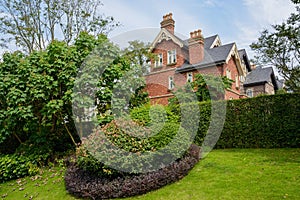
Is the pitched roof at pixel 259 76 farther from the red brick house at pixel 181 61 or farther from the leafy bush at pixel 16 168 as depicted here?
the leafy bush at pixel 16 168

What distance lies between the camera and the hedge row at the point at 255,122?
8367 millimetres

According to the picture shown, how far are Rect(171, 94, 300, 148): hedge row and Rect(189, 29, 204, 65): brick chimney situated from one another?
8420 mm

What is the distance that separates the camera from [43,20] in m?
16.1

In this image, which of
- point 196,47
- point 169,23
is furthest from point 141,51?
point 196,47

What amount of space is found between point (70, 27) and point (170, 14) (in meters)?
8.02

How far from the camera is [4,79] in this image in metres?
7.89

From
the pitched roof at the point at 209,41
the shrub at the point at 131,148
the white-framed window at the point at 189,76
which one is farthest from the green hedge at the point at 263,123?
the pitched roof at the point at 209,41

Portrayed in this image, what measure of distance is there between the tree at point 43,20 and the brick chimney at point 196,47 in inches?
244

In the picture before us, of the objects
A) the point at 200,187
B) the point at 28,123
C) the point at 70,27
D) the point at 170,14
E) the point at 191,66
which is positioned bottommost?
the point at 200,187

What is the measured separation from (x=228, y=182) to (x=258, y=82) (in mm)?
21970

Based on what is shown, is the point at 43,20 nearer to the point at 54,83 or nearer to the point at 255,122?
the point at 54,83

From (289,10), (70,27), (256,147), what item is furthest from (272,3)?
(70,27)

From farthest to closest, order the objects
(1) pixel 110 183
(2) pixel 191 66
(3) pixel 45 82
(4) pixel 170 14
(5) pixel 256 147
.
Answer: (4) pixel 170 14 → (2) pixel 191 66 → (5) pixel 256 147 → (3) pixel 45 82 → (1) pixel 110 183

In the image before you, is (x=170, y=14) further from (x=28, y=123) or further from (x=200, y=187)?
(x=200, y=187)
